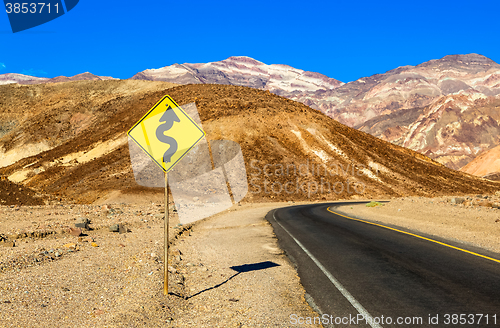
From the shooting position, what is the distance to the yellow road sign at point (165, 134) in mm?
6945

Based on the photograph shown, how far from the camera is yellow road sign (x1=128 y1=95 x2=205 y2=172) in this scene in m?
6.95

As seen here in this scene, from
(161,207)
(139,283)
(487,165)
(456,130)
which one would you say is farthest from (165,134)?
(456,130)

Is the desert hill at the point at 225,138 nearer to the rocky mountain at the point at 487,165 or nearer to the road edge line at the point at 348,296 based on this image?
the rocky mountain at the point at 487,165

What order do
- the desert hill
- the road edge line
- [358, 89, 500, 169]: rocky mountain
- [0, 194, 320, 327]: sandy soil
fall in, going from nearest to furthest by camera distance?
the road edge line → [0, 194, 320, 327]: sandy soil → the desert hill → [358, 89, 500, 169]: rocky mountain

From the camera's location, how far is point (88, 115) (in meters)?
74.9

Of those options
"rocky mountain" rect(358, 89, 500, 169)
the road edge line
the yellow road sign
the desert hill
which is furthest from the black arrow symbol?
"rocky mountain" rect(358, 89, 500, 169)

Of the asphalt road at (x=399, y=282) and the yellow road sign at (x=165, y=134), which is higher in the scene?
the yellow road sign at (x=165, y=134)

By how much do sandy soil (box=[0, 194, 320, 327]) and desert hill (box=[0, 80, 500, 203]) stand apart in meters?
28.4

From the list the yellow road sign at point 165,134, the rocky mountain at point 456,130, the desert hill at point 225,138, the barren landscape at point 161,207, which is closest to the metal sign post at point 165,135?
the yellow road sign at point 165,134

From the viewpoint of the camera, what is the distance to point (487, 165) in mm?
92875

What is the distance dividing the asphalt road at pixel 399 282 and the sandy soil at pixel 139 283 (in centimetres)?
56

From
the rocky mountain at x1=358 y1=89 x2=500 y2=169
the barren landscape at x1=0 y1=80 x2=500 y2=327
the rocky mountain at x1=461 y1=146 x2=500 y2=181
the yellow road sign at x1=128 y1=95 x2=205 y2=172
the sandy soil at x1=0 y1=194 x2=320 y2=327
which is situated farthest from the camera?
the rocky mountain at x1=358 y1=89 x2=500 y2=169

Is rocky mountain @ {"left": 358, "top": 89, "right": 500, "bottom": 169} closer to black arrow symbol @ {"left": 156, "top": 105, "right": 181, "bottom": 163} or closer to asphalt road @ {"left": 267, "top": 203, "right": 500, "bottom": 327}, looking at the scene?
asphalt road @ {"left": 267, "top": 203, "right": 500, "bottom": 327}

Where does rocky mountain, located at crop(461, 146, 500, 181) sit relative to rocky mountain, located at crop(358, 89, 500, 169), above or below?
below
